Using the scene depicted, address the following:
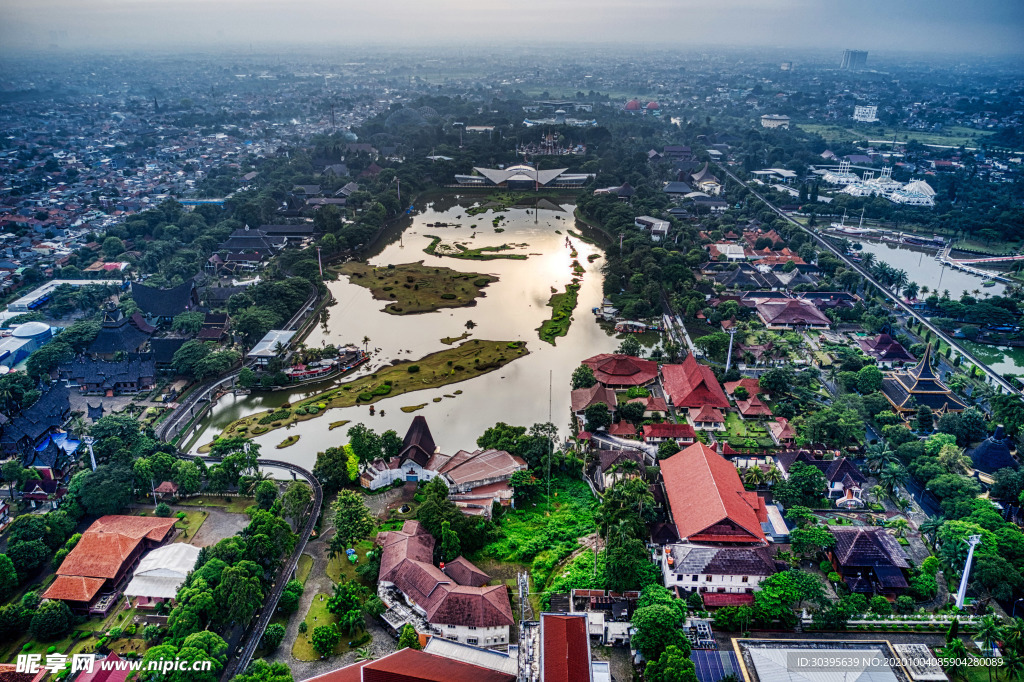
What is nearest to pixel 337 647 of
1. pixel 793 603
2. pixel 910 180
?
pixel 793 603

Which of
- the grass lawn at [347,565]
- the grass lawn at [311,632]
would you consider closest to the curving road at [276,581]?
the grass lawn at [311,632]

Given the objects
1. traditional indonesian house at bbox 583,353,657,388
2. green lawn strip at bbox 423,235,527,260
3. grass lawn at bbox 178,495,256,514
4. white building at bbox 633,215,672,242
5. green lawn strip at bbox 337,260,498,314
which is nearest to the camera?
grass lawn at bbox 178,495,256,514

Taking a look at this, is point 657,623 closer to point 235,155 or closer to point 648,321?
point 648,321

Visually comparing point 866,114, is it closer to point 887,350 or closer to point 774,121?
point 774,121

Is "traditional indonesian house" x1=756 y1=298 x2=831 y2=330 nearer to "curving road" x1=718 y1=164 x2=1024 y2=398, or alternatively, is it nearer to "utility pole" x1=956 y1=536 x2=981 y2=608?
"curving road" x1=718 y1=164 x2=1024 y2=398

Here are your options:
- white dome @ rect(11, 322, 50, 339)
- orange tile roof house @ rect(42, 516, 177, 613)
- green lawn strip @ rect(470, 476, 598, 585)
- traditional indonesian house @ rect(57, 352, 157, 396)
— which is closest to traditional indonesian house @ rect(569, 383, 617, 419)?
green lawn strip @ rect(470, 476, 598, 585)

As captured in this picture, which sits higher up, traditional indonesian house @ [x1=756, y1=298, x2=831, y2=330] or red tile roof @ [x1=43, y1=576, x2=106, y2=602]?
traditional indonesian house @ [x1=756, y1=298, x2=831, y2=330]
